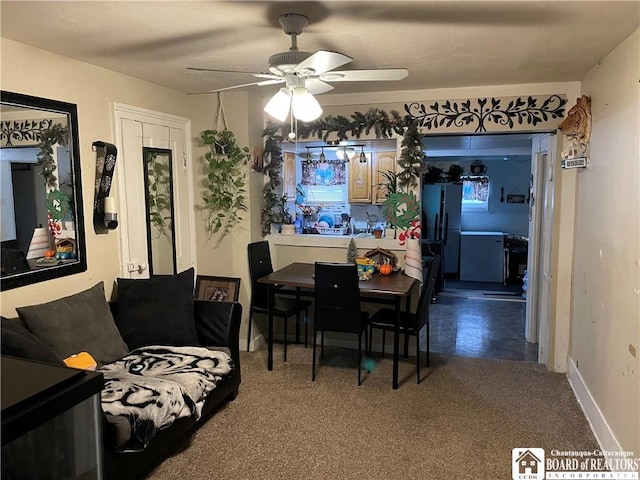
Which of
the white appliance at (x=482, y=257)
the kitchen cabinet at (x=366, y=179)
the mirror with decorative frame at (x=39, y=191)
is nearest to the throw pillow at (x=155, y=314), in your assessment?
the mirror with decorative frame at (x=39, y=191)

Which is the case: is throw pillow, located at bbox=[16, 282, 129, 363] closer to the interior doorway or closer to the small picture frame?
the small picture frame

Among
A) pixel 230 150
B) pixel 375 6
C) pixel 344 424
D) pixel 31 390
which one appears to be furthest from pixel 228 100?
pixel 31 390

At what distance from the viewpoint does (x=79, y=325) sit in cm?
287

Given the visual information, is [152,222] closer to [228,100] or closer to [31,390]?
[228,100]

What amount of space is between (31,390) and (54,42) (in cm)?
232

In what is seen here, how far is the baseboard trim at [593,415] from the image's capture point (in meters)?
2.63

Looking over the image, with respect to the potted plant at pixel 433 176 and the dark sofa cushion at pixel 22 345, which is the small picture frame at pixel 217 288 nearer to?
the dark sofa cushion at pixel 22 345

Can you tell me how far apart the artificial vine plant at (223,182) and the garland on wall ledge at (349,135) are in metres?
0.33

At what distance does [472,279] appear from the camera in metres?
→ 7.92

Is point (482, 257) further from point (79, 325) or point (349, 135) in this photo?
point (79, 325)

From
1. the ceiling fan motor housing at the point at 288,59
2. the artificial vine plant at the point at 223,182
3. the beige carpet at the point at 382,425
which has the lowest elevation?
the beige carpet at the point at 382,425

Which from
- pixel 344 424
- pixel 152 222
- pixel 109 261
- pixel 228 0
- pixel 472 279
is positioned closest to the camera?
pixel 228 0

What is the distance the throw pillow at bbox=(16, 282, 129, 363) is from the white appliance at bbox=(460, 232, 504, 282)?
6087 mm

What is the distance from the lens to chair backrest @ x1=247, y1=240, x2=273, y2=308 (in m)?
4.26
